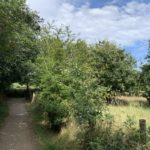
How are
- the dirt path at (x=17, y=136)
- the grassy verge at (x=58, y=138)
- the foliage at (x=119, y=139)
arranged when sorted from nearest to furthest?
the foliage at (x=119, y=139)
the grassy verge at (x=58, y=138)
the dirt path at (x=17, y=136)

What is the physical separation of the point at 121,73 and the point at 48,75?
1862cm

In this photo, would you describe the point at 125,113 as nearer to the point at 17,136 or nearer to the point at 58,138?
the point at 58,138

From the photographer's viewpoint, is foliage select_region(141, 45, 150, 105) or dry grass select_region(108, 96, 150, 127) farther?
foliage select_region(141, 45, 150, 105)

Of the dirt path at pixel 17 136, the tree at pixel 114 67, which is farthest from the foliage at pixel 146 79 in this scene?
the dirt path at pixel 17 136

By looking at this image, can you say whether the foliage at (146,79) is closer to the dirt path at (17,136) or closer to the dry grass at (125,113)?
the dry grass at (125,113)

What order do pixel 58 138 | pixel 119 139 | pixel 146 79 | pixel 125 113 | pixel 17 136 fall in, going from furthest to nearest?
pixel 146 79 < pixel 17 136 < pixel 125 113 < pixel 58 138 < pixel 119 139

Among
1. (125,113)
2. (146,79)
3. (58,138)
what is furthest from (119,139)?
(146,79)

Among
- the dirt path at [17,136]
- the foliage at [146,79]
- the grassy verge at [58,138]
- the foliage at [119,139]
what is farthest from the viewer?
the foliage at [146,79]

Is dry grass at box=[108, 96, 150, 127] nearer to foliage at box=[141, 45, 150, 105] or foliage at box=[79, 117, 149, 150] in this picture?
foliage at box=[79, 117, 149, 150]

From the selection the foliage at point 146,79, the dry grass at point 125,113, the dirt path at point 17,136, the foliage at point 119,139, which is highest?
the foliage at point 146,79

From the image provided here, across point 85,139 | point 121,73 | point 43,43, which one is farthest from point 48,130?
point 43,43

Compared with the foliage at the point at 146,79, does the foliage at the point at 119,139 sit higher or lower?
lower

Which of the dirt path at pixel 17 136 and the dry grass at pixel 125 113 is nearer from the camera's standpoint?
the dry grass at pixel 125 113

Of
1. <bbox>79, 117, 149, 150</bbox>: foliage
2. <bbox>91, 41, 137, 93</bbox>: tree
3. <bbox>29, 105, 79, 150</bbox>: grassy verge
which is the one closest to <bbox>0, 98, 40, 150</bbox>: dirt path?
<bbox>29, 105, 79, 150</bbox>: grassy verge
